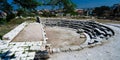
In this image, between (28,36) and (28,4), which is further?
(28,36)

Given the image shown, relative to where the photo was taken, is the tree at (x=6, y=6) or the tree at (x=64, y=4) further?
the tree at (x=6, y=6)

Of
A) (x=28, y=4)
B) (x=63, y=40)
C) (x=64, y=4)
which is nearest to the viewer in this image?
(x=64, y=4)

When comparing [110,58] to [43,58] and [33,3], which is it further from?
[33,3]

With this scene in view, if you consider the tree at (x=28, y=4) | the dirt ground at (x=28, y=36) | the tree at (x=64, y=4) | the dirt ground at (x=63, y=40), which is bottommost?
the dirt ground at (x=63, y=40)

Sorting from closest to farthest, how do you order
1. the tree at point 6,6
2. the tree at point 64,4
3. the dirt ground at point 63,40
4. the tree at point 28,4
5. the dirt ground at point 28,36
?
1. the tree at point 64,4
2. the tree at point 28,4
3. the tree at point 6,6
4. the dirt ground at point 28,36
5. the dirt ground at point 63,40

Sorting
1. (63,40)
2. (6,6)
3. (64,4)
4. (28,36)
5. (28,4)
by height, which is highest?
(6,6)

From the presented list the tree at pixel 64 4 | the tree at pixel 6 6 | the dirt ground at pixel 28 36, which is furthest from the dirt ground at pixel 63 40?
the tree at pixel 64 4

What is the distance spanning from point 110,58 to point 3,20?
15003 millimetres

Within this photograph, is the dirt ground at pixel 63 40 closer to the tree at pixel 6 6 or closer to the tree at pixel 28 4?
the tree at pixel 6 6

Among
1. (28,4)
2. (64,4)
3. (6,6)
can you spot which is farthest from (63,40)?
(64,4)

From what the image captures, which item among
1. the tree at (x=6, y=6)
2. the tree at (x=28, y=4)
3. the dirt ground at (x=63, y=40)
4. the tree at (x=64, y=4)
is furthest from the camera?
the dirt ground at (x=63, y=40)

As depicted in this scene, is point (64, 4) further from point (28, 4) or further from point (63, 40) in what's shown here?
point (63, 40)

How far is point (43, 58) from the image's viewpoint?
244 inches

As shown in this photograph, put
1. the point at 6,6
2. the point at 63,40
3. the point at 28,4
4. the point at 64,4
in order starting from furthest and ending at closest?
the point at 63,40 → the point at 6,6 → the point at 28,4 → the point at 64,4
